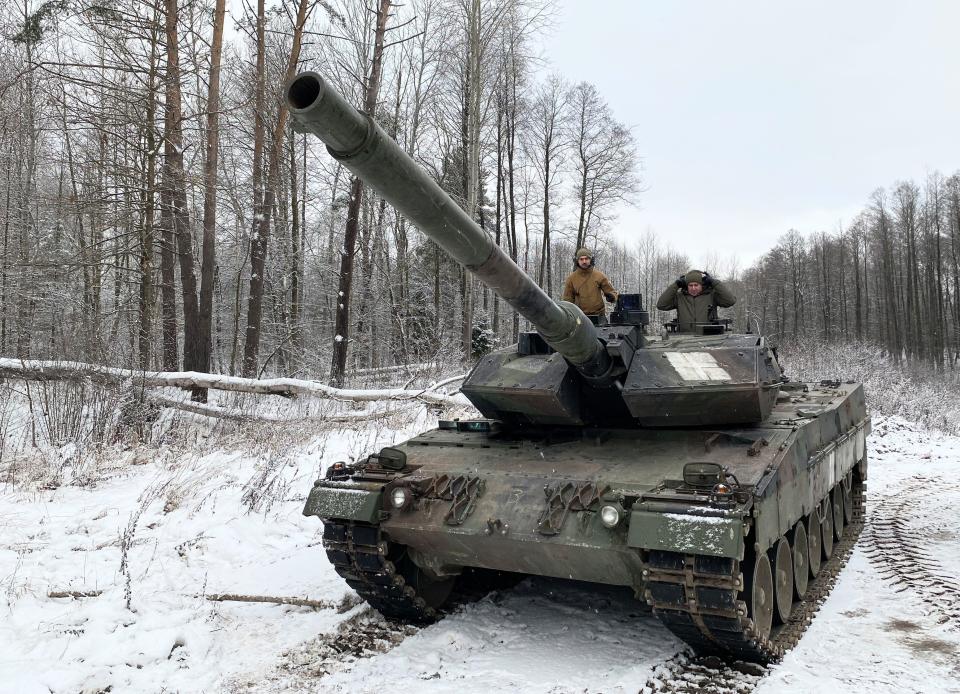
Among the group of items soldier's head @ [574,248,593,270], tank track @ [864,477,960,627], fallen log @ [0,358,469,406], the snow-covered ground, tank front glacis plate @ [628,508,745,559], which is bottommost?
tank track @ [864,477,960,627]

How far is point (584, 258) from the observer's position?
758 centimetres

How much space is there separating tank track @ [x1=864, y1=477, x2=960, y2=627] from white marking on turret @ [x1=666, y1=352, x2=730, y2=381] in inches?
96.9

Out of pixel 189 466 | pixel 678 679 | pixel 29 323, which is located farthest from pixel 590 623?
pixel 29 323

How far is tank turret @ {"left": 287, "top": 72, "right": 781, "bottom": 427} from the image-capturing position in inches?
143

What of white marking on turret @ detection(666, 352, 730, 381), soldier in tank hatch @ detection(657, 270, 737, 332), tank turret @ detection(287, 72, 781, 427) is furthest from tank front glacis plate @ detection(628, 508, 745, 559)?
soldier in tank hatch @ detection(657, 270, 737, 332)

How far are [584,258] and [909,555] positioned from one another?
4372 mm

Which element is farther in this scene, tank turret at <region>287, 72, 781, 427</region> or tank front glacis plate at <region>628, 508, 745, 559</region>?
tank front glacis plate at <region>628, 508, 745, 559</region>

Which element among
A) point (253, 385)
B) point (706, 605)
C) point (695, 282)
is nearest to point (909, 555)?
point (695, 282)

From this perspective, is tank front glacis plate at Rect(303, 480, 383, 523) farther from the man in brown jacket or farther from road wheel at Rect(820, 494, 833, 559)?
road wheel at Rect(820, 494, 833, 559)

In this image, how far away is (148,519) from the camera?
7336 mm

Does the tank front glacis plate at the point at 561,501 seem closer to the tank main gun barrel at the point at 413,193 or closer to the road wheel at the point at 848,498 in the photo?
the tank main gun barrel at the point at 413,193

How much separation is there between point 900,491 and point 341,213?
2147cm

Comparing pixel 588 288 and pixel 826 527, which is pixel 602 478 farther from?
pixel 826 527

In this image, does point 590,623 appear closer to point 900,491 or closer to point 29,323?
point 900,491
